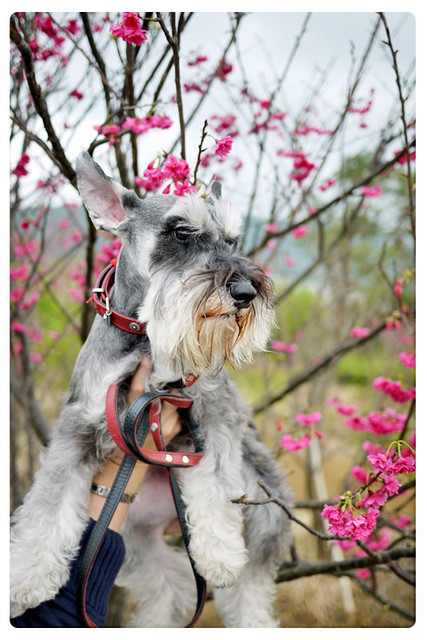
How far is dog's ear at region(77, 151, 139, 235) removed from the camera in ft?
6.00

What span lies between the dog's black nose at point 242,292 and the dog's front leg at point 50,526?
36.1 inches

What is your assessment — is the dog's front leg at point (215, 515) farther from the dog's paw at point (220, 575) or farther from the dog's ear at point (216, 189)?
the dog's ear at point (216, 189)

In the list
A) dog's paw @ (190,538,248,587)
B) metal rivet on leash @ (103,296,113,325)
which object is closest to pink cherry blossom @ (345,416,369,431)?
dog's paw @ (190,538,248,587)

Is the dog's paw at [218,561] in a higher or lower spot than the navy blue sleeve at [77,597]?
higher

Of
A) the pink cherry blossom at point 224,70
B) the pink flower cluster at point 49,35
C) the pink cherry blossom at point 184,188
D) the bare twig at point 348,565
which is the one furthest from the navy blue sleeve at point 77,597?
the pink cherry blossom at point 224,70

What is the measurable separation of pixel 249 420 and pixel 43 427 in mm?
1385

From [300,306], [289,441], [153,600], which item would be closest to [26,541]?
[153,600]

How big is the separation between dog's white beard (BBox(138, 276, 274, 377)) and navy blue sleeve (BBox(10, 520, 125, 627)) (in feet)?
2.46

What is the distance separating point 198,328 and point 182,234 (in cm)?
35

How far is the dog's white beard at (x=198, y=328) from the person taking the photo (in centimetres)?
169

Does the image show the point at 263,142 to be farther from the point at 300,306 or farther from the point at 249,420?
the point at 300,306

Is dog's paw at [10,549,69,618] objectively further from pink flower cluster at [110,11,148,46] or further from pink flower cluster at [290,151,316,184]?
pink flower cluster at [290,151,316,184]

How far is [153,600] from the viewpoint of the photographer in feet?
8.20

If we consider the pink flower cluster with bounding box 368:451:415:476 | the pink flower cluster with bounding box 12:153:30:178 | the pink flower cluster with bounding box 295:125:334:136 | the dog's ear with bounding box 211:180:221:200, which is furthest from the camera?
the pink flower cluster with bounding box 295:125:334:136
